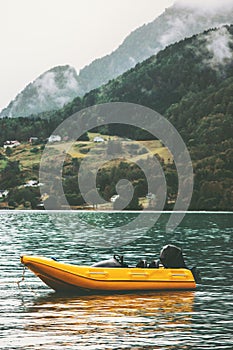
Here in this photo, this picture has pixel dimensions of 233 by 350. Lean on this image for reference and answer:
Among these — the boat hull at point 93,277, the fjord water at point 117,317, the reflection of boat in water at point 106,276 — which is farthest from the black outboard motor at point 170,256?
the fjord water at point 117,317

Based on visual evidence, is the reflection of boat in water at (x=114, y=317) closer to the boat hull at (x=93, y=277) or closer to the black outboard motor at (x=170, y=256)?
the boat hull at (x=93, y=277)

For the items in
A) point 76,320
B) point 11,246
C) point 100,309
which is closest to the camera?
point 76,320

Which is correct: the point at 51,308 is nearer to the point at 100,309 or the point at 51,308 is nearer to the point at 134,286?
the point at 100,309

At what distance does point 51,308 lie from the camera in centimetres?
4834

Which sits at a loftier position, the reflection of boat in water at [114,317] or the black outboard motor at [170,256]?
the black outboard motor at [170,256]

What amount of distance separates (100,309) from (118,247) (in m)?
Result: 58.5

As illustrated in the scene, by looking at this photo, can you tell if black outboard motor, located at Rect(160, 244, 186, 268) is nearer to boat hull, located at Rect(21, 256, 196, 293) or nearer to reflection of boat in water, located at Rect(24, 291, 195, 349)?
boat hull, located at Rect(21, 256, 196, 293)

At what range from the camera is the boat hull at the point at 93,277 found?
54.0m

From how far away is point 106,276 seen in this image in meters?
54.6

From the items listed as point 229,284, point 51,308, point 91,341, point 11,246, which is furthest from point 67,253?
point 91,341

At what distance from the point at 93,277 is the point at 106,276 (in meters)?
0.97

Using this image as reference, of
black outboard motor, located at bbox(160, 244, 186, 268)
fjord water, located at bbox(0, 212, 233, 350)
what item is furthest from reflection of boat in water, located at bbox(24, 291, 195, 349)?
black outboard motor, located at bbox(160, 244, 186, 268)

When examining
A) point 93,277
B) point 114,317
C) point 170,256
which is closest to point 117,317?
point 114,317

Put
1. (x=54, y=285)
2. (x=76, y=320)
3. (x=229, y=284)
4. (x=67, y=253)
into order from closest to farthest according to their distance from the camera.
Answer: (x=76, y=320)
(x=54, y=285)
(x=229, y=284)
(x=67, y=253)
